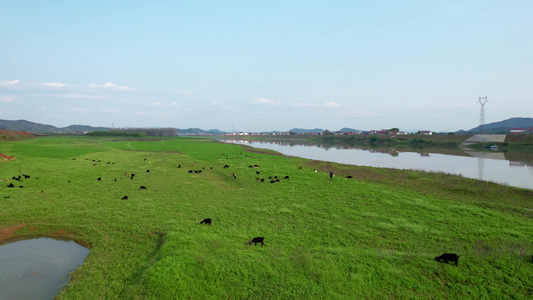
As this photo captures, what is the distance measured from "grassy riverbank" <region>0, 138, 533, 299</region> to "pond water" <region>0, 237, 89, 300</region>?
56 cm

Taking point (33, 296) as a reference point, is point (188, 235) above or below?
above

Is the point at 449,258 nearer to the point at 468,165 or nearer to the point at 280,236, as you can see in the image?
the point at 280,236

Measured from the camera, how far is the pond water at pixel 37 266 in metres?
7.66

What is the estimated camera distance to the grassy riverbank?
726cm

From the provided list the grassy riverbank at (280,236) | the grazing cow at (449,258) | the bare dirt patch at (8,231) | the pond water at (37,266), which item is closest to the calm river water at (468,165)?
the grassy riverbank at (280,236)

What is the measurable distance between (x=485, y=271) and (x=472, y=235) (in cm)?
383

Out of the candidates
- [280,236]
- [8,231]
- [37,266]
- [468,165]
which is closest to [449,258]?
[280,236]

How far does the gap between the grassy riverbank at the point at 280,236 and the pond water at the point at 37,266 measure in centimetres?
56

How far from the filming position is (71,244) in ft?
34.7

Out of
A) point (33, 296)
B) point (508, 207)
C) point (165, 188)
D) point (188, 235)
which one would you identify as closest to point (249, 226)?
point (188, 235)

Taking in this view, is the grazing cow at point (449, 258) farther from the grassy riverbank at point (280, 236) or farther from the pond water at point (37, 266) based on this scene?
the pond water at point (37, 266)

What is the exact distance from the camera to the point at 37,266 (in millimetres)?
8961

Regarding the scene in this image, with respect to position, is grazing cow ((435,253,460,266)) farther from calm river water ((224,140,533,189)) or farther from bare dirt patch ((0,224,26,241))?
calm river water ((224,140,533,189))

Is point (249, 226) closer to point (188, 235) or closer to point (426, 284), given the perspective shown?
point (188, 235)
